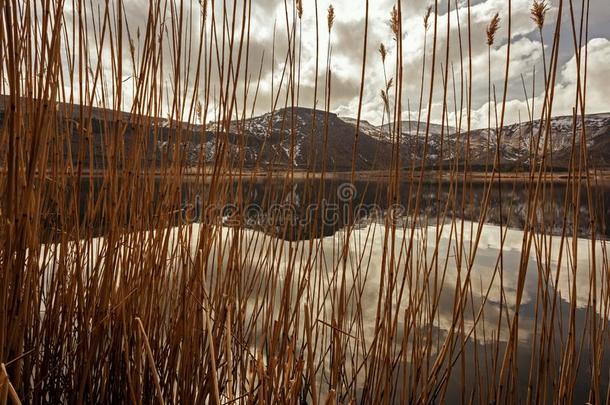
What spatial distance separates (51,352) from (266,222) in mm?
679

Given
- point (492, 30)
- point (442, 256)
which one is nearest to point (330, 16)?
point (492, 30)

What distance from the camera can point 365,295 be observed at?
3.18 meters

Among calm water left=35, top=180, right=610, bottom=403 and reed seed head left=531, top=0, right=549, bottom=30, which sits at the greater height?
reed seed head left=531, top=0, right=549, bottom=30

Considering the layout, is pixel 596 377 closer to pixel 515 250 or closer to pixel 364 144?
pixel 515 250

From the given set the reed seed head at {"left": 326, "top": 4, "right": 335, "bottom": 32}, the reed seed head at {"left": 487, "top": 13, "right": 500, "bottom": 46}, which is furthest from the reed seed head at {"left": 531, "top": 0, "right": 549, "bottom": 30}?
the reed seed head at {"left": 326, "top": 4, "right": 335, "bottom": 32}

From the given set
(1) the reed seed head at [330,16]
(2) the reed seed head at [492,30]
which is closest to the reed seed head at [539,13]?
(2) the reed seed head at [492,30]

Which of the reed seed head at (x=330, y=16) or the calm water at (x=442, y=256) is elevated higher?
the reed seed head at (x=330, y=16)

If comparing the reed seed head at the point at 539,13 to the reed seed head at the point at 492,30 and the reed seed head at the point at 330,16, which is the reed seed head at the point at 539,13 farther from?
the reed seed head at the point at 330,16

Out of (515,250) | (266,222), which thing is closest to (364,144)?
(515,250)

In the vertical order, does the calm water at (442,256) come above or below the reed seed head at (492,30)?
below

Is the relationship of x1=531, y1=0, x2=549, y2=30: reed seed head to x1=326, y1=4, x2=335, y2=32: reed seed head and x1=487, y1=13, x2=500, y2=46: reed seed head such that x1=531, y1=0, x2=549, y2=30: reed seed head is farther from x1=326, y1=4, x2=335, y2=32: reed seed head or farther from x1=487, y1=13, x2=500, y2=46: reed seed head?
x1=326, y1=4, x2=335, y2=32: reed seed head

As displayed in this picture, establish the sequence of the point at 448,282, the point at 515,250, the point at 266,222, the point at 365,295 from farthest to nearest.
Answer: the point at 515,250
the point at 448,282
the point at 365,295
the point at 266,222

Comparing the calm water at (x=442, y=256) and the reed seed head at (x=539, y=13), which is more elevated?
the reed seed head at (x=539, y=13)

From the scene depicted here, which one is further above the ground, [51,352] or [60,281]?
[60,281]
